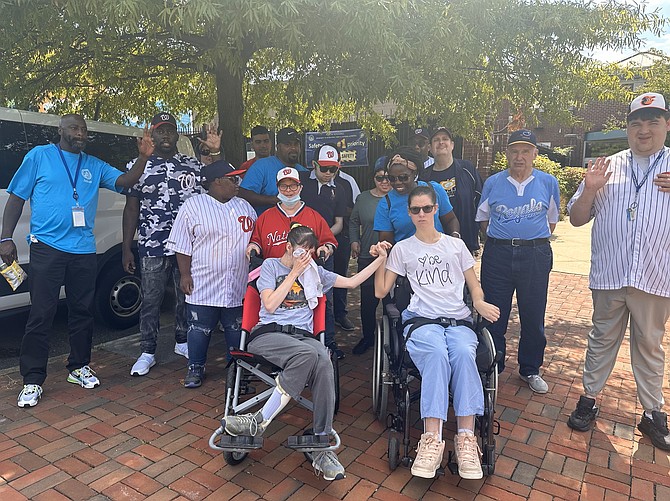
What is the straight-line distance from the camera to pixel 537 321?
3.81 meters

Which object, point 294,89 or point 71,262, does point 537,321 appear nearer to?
point 294,89

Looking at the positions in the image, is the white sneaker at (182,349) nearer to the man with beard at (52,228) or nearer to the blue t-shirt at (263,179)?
the man with beard at (52,228)

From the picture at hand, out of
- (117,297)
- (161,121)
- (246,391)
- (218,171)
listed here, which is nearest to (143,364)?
(246,391)

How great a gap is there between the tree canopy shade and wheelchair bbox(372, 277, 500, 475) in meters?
1.81

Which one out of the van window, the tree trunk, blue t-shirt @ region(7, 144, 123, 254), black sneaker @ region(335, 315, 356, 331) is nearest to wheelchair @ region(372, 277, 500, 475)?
black sneaker @ region(335, 315, 356, 331)

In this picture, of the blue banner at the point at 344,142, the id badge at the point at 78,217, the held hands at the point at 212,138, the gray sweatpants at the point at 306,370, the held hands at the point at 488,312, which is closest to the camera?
the gray sweatpants at the point at 306,370

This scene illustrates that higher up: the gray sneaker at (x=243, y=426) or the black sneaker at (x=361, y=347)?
the gray sneaker at (x=243, y=426)

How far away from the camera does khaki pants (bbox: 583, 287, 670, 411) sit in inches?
121

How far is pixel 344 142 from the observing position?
1076 centimetres

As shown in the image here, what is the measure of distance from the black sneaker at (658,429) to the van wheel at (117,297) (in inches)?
186

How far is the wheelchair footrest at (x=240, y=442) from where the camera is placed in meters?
2.66

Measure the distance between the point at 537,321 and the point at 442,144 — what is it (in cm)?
167

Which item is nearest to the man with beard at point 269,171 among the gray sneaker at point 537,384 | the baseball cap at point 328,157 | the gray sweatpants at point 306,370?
the baseball cap at point 328,157

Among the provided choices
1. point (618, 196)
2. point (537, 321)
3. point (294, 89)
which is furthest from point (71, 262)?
point (618, 196)
